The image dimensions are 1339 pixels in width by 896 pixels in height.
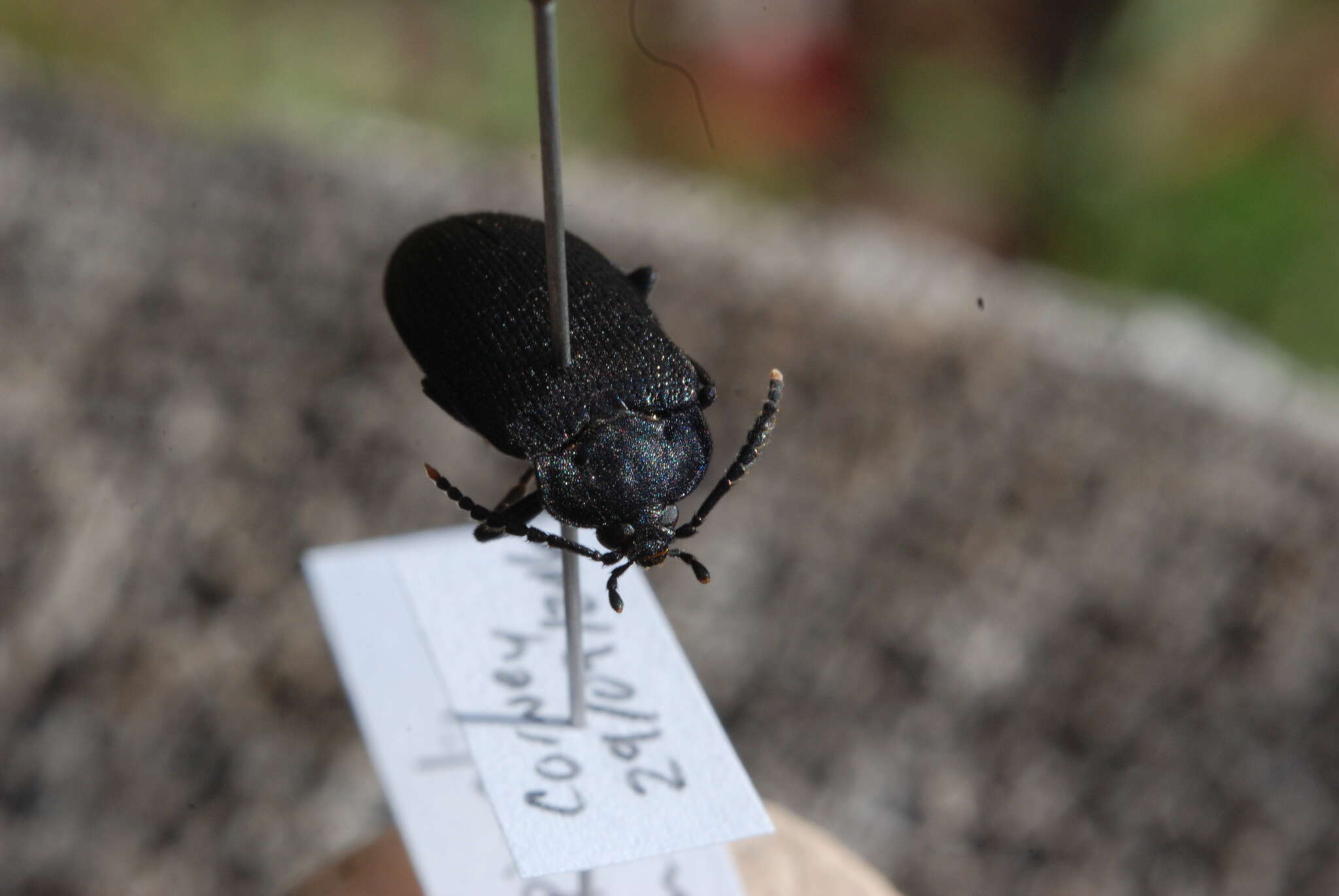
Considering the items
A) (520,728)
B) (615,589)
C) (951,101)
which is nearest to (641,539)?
(615,589)

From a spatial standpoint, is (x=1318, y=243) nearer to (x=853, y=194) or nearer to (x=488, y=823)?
(x=853, y=194)

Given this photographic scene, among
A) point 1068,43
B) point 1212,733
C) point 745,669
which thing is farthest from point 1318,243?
point 745,669

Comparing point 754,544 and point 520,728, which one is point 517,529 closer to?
point 520,728

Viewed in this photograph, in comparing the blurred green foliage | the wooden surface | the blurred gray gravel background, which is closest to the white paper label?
the wooden surface

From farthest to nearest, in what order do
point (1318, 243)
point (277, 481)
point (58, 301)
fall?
point (1318, 243) → point (58, 301) → point (277, 481)

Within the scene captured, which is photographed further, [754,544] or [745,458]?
[754,544]

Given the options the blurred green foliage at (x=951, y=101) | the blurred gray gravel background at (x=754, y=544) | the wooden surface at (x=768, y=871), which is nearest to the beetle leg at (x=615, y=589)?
the wooden surface at (x=768, y=871)
